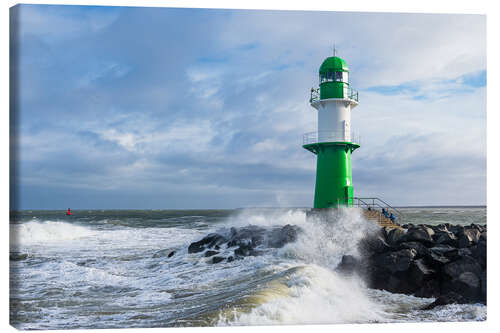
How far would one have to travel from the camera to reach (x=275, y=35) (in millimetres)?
5730

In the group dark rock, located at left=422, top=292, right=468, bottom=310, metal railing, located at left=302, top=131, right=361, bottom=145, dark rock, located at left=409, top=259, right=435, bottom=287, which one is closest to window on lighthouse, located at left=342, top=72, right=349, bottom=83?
metal railing, located at left=302, top=131, right=361, bottom=145

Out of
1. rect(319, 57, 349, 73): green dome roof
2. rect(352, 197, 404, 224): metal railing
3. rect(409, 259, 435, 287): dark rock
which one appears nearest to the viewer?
rect(409, 259, 435, 287): dark rock

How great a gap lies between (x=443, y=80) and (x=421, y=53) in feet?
1.67

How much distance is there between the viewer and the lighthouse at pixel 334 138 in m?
8.23

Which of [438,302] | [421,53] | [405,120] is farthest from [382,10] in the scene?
[438,302]

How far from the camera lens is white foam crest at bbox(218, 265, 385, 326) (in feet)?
14.1

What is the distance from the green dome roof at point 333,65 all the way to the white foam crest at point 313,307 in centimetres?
439

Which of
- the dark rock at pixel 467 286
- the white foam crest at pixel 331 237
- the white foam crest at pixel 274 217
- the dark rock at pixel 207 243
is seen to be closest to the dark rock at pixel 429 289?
the dark rock at pixel 467 286

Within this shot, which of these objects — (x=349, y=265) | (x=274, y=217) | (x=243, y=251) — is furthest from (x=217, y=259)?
(x=274, y=217)

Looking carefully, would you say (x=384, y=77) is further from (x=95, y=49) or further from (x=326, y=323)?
(x=95, y=49)

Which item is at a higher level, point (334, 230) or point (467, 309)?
point (334, 230)

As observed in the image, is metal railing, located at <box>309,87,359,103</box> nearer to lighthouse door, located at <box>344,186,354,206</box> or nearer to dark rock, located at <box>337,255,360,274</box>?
lighthouse door, located at <box>344,186,354,206</box>

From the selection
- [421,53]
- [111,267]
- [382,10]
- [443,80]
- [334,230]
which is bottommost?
[111,267]

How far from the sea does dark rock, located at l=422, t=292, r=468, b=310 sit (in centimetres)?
7
